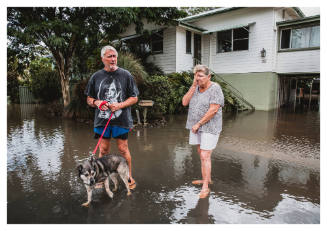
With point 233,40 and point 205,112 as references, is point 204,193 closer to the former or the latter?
point 205,112

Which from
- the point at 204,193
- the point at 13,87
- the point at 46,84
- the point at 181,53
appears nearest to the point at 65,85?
the point at 46,84

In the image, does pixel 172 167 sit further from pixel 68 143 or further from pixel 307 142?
pixel 307 142

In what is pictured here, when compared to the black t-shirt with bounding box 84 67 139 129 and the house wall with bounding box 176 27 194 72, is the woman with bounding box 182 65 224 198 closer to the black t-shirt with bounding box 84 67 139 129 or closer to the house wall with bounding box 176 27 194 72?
the black t-shirt with bounding box 84 67 139 129

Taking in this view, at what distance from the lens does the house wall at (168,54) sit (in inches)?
569

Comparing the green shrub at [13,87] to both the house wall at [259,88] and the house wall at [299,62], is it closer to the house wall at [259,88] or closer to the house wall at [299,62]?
the house wall at [259,88]

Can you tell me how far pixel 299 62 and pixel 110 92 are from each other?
13547 mm

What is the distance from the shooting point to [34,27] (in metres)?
7.75

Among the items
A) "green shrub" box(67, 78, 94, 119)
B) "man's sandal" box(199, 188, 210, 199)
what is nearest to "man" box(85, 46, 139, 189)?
"man's sandal" box(199, 188, 210, 199)

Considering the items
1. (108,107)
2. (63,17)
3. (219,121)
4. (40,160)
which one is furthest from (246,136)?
(63,17)

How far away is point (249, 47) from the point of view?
1380cm

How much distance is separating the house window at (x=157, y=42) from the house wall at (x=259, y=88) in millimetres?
5579

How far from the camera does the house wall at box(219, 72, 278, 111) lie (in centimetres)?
1335

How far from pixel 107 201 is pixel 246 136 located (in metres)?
5.15
